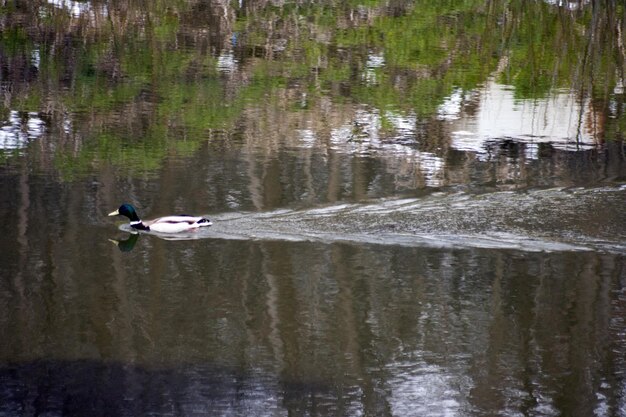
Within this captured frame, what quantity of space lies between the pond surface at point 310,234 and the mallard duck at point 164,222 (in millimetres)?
101

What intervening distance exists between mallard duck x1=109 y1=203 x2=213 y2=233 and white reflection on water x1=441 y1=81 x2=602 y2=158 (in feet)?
14.2

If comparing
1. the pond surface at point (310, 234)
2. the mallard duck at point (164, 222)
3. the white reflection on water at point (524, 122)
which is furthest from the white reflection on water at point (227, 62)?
the mallard duck at point (164, 222)

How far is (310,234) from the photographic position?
10.4 meters

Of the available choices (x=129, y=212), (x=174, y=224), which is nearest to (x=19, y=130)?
(x=129, y=212)

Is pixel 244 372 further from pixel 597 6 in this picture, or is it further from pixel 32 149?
pixel 597 6

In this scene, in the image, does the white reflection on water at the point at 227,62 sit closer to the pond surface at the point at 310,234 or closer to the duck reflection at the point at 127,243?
the pond surface at the point at 310,234

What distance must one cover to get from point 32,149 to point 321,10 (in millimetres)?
11639

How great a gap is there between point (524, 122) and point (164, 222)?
6367 millimetres

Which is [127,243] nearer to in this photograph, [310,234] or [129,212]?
[129,212]

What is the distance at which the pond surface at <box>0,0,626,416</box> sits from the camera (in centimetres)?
756

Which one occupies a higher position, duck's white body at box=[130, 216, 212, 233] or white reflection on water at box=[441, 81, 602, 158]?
white reflection on water at box=[441, 81, 602, 158]

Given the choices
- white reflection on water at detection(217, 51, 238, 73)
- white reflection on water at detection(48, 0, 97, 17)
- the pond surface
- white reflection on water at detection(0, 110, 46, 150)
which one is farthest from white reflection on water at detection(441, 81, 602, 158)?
white reflection on water at detection(48, 0, 97, 17)

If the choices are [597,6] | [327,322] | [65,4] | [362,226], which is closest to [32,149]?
[362,226]

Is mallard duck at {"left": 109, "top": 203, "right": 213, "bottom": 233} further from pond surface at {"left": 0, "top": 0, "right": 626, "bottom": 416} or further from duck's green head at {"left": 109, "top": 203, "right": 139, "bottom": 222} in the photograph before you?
pond surface at {"left": 0, "top": 0, "right": 626, "bottom": 416}
